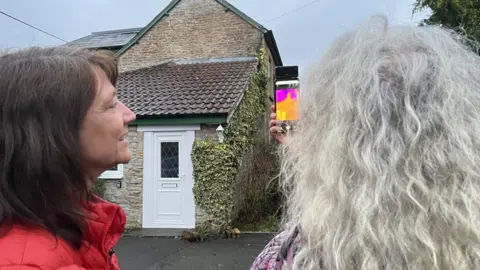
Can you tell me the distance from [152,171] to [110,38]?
10900mm

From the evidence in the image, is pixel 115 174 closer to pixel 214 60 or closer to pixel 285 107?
pixel 214 60

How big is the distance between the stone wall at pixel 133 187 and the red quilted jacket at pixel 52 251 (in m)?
8.88

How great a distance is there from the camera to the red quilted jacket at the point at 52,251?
0.98 m

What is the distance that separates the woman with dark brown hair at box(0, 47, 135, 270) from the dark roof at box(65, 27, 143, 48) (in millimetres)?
16900

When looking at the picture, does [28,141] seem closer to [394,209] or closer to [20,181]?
[20,181]

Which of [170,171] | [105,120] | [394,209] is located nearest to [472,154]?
[394,209]

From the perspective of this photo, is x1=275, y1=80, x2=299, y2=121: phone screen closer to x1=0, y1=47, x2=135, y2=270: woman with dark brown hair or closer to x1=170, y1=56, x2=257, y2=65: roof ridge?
x1=0, y1=47, x2=135, y2=270: woman with dark brown hair

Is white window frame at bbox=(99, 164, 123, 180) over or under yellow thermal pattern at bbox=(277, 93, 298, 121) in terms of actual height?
under

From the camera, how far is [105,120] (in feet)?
4.41

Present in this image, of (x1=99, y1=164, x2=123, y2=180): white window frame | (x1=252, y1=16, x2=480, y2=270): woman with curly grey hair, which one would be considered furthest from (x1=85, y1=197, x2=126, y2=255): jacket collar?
(x1=99, y1=164, x2=123, y2=180): white window frame

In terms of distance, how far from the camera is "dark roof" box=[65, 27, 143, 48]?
57.8 ft

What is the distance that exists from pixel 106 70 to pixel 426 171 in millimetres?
1023

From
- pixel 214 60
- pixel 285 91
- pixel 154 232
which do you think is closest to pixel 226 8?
pixel 214 60

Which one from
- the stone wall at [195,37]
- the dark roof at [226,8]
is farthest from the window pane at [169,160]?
the dark roof at [226,8]
